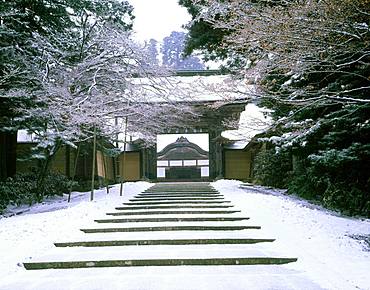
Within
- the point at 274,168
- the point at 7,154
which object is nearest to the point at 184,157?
the point at 274,168

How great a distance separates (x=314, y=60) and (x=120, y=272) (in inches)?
142

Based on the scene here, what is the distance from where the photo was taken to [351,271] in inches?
132

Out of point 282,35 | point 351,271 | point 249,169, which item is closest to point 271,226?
point 351,271

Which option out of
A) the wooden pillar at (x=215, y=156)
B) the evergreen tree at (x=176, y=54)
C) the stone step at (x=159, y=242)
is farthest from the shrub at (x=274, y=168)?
the evergreen tree at (x=176, y=54)

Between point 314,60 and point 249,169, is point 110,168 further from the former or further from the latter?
point 314,60

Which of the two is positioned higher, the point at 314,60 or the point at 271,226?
the point at 314,60

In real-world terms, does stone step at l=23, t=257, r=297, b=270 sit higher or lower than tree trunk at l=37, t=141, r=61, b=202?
lower

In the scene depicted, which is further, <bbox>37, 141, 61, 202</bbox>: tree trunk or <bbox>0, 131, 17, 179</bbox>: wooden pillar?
<bbox>0, 131, 17, 179</bbox>: wooden pillar

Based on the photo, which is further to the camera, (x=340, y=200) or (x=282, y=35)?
(x=340, y=200)

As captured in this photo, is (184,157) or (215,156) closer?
(215,156)

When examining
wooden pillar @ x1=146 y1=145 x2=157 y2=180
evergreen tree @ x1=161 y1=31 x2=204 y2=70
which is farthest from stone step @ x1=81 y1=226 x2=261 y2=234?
evergreen tree @ x1=161 y1=31 x2=204 y2=70

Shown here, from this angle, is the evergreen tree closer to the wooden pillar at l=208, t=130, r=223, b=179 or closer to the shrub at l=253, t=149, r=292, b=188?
the wooden pillar at l=208, t=130, r=223, b=179

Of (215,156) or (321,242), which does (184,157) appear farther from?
(321,242)

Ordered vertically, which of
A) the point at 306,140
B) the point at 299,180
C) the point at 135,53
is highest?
the point at 135,53
